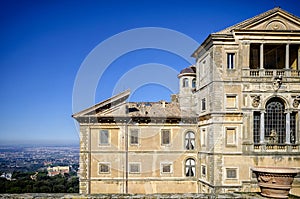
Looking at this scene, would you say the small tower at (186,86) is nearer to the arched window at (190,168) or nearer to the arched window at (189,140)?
the arched window at (189,140)

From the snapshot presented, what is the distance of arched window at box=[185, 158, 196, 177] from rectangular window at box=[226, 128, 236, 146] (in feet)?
18.6

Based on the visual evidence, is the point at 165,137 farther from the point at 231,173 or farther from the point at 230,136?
the point at 231,173

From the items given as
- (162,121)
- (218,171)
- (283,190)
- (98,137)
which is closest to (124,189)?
(98,137)

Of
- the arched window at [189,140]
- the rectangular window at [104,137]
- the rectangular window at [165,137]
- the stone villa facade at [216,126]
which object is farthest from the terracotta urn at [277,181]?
the rectangular window at [104,137]

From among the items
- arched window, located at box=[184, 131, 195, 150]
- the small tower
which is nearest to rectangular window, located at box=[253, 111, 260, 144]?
arched window, located at box=[184, 131, 195, 150]

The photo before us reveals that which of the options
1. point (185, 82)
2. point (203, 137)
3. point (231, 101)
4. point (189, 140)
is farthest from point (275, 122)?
point (185, 82)

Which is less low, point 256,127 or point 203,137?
point 256,127

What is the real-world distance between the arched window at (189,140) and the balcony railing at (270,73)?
835cm

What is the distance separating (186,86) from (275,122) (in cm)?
1136

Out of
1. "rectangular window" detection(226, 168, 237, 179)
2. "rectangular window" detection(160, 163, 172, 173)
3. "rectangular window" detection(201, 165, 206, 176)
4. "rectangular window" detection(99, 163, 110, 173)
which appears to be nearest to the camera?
"rectangular window" detection(226, 168, 237, 179)

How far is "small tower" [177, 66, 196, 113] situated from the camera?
33781mm

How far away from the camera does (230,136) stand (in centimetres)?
2603

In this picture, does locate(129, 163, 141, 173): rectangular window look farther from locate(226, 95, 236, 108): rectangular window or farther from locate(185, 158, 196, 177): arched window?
locate(226, 95, 236, 108): rectangular window

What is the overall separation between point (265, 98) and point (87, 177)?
57.8ft
